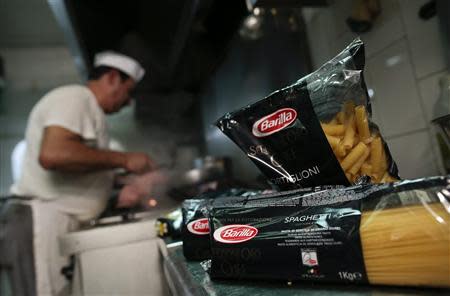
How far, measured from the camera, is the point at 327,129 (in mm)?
337

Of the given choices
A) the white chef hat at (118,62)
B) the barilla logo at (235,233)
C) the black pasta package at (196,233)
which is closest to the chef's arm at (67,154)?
the white chef hat at (118,62)

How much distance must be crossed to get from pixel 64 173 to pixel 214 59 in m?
0.90

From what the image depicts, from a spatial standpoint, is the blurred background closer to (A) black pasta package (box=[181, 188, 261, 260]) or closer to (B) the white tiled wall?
(B) the white tiled wall

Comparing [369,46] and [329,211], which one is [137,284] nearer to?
[329,211]

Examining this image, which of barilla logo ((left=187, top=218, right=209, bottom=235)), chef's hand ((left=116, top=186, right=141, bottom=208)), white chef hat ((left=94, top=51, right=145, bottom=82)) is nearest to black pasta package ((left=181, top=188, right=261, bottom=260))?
barilla logo ((left=187, top=218, right=209, bottom=235))

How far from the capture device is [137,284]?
2.54 ft

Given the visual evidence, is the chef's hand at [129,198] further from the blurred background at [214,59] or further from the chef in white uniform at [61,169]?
the blurred background at [214,59]

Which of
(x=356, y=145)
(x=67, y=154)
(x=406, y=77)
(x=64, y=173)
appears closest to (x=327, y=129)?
(x=356, y=145)

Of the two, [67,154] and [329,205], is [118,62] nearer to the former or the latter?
[67,154]

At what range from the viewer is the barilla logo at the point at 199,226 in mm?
391

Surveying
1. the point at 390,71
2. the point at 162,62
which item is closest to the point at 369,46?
the point at 390,71

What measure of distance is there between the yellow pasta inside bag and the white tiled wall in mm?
131

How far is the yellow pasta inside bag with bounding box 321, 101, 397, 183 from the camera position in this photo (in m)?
0.34

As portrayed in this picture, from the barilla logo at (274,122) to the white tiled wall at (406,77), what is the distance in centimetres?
21
